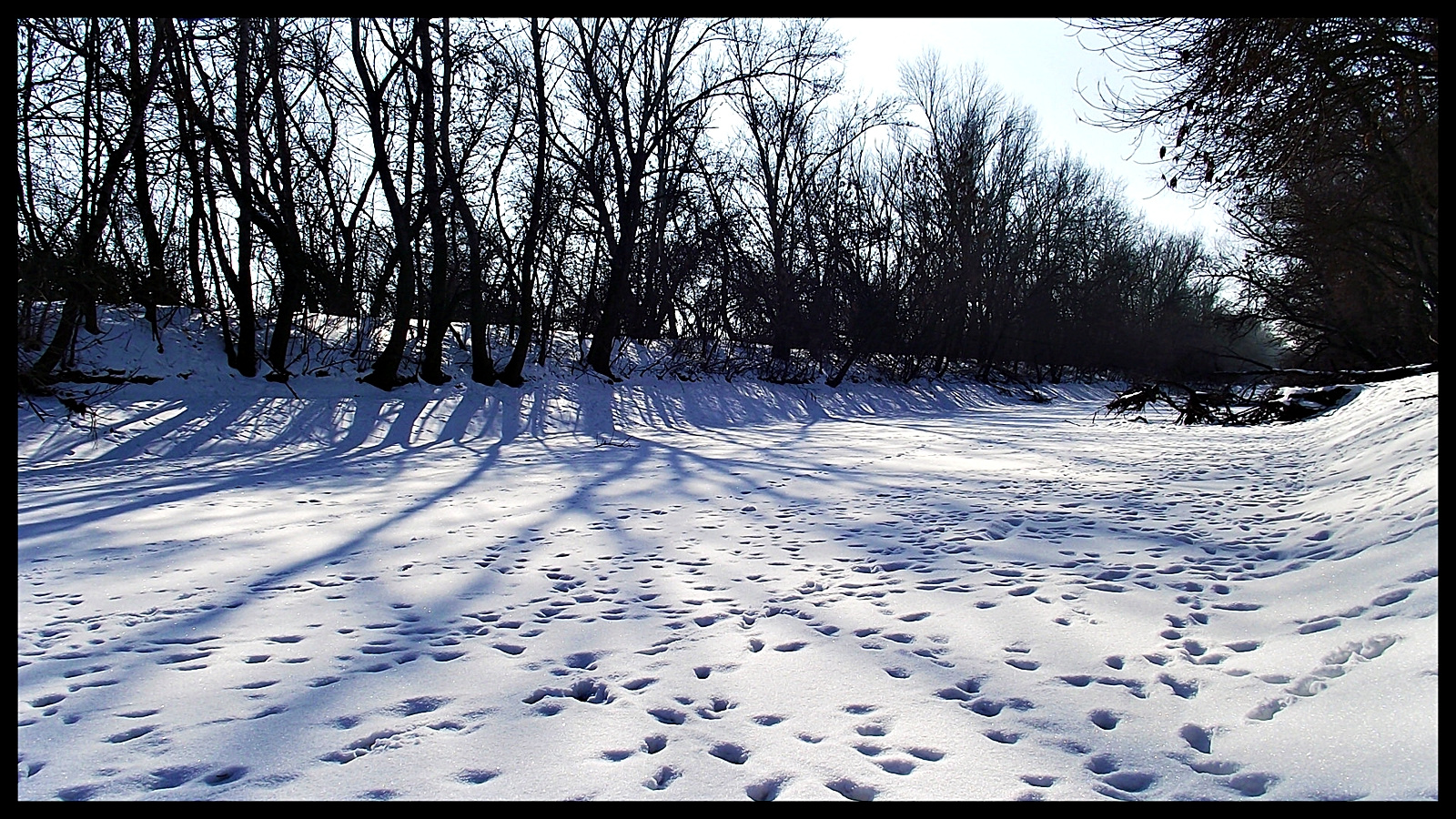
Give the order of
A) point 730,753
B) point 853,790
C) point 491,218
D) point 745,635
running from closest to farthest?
point 853,790 < point 730,753 < point 745,635 < point 491,218

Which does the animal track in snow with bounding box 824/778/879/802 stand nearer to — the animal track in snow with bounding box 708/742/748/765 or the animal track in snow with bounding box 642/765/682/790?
the animal track in snow with bounding box 708/742/748/765

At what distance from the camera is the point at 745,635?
2.98 m

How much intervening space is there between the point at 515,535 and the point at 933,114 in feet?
97.8

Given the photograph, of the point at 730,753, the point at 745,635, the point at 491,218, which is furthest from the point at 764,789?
the point at 491,218

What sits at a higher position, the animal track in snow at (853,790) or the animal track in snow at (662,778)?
the animal track in snow at (853,790)

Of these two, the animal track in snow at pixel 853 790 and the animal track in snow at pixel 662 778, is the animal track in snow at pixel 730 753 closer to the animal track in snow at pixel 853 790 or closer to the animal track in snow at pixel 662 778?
the animal track in snow at pixel 662 778

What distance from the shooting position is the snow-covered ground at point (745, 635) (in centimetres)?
195

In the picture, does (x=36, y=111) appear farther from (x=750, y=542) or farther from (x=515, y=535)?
(x=750, y=542)

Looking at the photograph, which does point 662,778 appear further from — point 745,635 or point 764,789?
point 745,635

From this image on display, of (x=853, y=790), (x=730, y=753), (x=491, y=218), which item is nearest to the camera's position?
(x=853, y=790)

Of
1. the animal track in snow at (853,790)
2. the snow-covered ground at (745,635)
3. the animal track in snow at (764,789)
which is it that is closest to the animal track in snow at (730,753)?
the snow-covered ground at (745,635)

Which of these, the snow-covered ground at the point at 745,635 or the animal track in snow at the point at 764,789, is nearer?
the animal track in snow at the point at 764,789

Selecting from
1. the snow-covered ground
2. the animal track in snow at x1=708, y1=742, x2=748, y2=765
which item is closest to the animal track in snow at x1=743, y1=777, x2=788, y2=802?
the snow-covered ground
